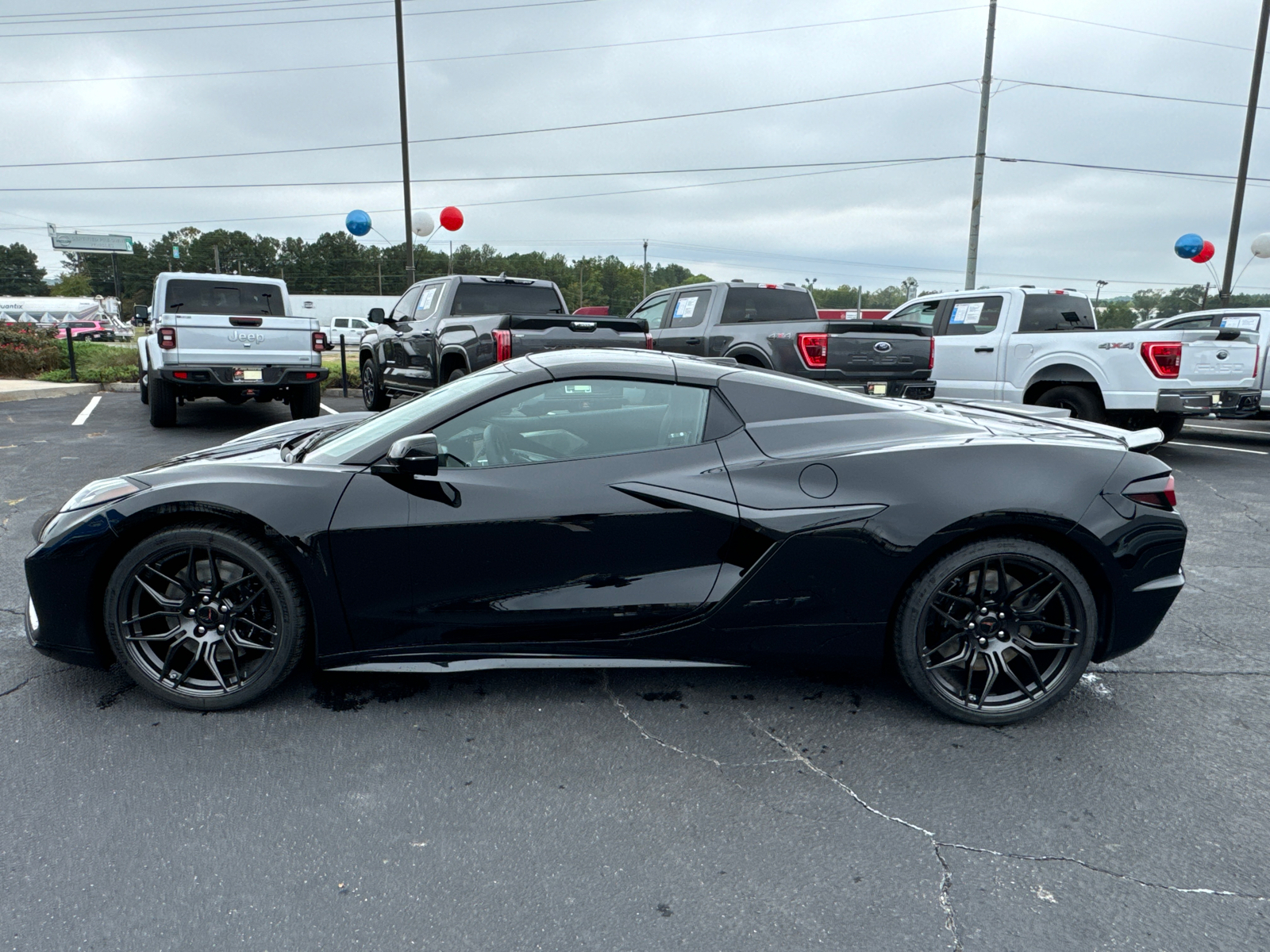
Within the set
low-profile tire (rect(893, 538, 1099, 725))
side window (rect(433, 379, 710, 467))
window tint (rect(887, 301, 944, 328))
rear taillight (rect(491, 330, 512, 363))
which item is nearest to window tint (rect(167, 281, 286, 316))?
rear taillight (rect(491, 330, 512, 363))

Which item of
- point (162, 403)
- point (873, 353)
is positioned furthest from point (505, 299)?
point (873, 353)

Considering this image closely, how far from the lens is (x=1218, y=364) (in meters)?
8.99

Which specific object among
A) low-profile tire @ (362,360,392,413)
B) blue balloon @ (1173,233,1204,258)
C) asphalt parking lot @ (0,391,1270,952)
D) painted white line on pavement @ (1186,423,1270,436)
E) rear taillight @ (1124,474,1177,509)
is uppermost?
blue balloon @ (1173,233,1204,258)

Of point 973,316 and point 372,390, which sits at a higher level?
point 973,316

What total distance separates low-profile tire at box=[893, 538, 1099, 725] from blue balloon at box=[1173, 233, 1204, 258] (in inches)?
868

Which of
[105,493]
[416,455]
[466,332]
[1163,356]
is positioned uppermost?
[466,332]

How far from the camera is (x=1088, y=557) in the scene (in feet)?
9.96

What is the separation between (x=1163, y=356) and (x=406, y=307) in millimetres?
9111

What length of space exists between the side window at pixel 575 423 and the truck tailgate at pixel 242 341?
810cm

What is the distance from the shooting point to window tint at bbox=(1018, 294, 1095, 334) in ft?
32.6

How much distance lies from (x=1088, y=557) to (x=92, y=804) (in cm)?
338

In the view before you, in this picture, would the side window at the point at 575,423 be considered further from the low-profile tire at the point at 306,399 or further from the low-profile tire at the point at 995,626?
the low-profile tire at the point at 306,399

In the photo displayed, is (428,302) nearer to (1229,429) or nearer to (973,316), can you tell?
(973,316)

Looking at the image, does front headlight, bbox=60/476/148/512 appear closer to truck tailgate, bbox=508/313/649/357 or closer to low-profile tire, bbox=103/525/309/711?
low-profile tire, bbox=103/525/309/711
